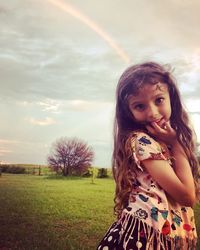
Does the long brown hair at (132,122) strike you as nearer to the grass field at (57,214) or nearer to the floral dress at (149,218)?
the floral dress at (149,218)

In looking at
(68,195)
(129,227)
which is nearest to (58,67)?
(68,195)

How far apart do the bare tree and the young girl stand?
3.09 feet

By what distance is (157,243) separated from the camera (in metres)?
1.34

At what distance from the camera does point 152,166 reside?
138 centimetres

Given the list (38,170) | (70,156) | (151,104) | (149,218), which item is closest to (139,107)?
(151,104)

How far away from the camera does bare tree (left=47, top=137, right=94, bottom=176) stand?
2467 mm

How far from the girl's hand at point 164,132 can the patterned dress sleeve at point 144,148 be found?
0.08 feet

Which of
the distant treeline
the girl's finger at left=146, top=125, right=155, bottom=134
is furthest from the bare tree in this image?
the girl's finger at left=146, top=125, right=155, bottom=134

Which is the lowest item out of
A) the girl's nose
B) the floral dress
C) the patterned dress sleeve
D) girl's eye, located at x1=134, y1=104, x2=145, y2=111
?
the floral dress

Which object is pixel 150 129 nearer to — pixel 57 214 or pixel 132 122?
pixel 132 122

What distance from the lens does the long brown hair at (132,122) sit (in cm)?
146

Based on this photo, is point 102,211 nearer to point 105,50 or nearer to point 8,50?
point 105,50

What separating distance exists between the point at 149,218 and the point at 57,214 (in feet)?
3.77

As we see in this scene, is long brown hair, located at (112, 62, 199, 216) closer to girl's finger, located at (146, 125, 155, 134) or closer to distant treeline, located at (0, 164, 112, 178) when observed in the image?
girl's finger, located at (146, 125, 155, 134)
